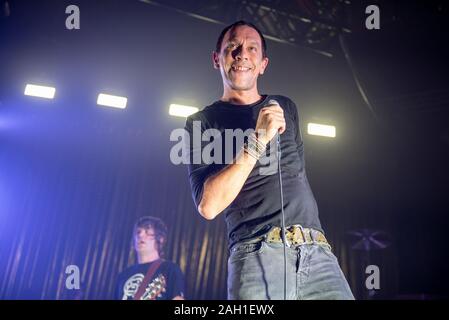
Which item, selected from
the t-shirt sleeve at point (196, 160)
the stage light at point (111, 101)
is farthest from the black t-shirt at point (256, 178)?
the stage light at point (111, 101)

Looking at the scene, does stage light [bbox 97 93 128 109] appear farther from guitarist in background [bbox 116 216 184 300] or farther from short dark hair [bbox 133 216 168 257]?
guitarist in background [bbox 116 216 184 300]

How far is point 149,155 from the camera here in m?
7.08

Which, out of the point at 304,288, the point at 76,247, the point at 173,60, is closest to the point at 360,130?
the point at 173,60

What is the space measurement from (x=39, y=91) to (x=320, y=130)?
4.84 m

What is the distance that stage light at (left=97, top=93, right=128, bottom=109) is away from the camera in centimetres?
634

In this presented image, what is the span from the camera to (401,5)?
4117 mm

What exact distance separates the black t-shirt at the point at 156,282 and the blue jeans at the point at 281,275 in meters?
3.01

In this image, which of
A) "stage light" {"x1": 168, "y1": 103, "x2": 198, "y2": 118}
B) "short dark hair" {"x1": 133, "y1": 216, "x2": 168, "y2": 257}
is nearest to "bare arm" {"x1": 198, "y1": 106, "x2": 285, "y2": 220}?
"short dark hair" {"x1": 133, "y1": 216, "x2": 168, "y2": 257}
